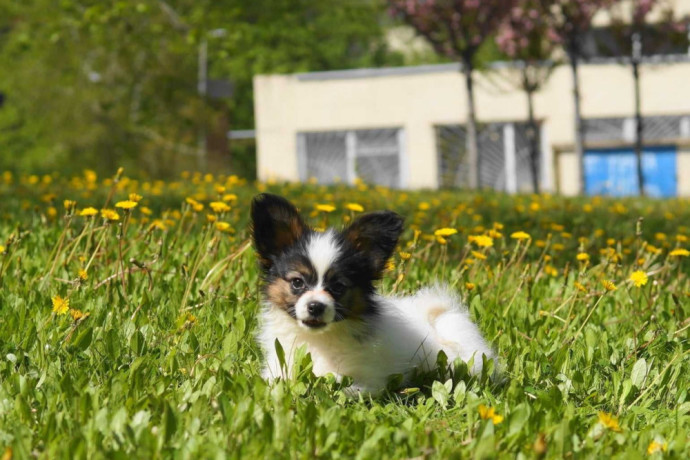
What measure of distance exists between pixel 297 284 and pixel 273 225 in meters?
0.31

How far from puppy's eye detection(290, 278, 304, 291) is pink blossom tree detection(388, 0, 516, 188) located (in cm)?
1820

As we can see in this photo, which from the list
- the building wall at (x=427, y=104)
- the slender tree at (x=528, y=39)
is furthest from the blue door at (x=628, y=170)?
the slender tree at (x=528, y=39)

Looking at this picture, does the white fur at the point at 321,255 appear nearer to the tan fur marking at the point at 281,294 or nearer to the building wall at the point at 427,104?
the tan fur marking at the point at 281,294

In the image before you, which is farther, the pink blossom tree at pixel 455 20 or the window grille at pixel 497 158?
the window grille at pixel 497 158

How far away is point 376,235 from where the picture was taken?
4000 mm

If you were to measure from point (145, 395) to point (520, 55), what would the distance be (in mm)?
21948

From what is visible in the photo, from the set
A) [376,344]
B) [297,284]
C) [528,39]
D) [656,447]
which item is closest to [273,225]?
[297,284]

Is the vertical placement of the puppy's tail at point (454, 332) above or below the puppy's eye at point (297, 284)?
below

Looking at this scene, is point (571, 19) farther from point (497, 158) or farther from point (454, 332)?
point (454, 332)

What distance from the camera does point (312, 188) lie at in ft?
52.8

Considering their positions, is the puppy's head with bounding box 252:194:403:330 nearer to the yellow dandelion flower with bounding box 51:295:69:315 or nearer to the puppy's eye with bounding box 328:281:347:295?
the puppy's eye with bounding box 328:281:347:295

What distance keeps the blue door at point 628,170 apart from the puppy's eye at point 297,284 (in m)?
26.4

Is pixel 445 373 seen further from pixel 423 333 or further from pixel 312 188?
pixel 312 188

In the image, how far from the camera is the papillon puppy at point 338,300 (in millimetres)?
3779
